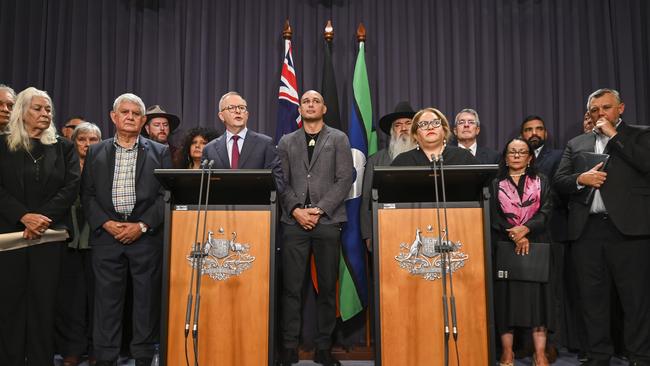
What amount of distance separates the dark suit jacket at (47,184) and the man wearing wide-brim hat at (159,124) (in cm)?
110

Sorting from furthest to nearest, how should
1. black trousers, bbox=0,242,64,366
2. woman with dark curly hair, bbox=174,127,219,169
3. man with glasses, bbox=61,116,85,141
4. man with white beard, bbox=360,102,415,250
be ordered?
man with glasses, bbox=61,116,85,141 → man with white beard, bbox=360,102,415,250 → woman with dark curly hair, bbox=174,127,219,169 → black trousers, bbox=0,242,64,366

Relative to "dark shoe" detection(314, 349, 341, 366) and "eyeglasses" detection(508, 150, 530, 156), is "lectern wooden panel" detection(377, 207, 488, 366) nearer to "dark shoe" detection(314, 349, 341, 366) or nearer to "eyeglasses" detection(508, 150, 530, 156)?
"dark shoe" detection(314, 349, 341, 366)

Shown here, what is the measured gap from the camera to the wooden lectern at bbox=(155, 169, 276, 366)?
2930 millimetres

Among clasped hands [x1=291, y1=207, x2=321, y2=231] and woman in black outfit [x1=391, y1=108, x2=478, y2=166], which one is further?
clasped hands [x1=291, y1=207, x2=321, y2=231]

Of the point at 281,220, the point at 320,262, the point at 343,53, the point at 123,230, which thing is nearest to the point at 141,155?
the point at 123,230

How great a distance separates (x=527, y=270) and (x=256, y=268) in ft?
6.07

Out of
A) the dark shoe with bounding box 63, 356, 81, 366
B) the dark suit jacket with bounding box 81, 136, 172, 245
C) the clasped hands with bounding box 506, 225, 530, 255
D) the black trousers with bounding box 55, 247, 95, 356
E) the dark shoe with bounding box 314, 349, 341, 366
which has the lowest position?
the dark shoe with bounding box 63, 356, 81, 366

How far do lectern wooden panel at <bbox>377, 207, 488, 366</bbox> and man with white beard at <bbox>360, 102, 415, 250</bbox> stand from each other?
5.03 ft

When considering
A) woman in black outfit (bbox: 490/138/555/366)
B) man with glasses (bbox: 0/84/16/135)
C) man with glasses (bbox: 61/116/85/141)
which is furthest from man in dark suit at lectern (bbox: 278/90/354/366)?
man with glasses (bbox: 61/116/85/141)

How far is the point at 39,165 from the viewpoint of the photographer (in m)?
3.55

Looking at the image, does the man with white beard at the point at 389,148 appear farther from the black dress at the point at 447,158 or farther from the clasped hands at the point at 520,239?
the clasped hands at the point at 520,239

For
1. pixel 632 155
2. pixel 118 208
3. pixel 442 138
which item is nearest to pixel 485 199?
pixel 442 138

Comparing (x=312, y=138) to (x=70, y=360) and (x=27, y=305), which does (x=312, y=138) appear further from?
(x=70, y=360)

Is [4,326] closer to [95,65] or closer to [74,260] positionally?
[74,260]
